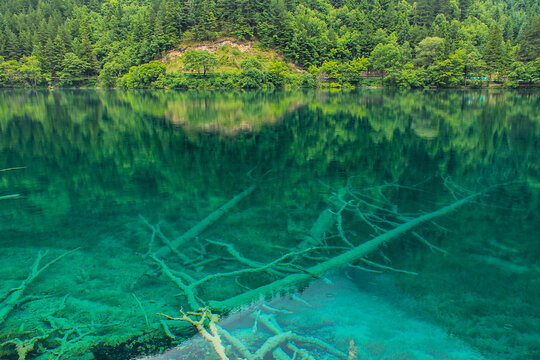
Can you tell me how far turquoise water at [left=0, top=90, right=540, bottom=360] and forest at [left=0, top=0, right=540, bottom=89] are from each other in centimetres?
6251

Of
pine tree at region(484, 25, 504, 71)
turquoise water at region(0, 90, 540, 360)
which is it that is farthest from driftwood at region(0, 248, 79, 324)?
pine tree at region(484, 25, 504, 71)

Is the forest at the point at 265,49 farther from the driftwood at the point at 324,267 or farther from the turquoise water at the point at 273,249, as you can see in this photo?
the driftwood at the point at 324,267

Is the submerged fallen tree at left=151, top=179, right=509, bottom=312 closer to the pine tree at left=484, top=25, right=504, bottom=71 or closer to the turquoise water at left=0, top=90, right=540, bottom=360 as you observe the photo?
the turquoise water at left=0, top=90, right=540, bottom=360

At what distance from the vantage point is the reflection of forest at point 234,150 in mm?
13836

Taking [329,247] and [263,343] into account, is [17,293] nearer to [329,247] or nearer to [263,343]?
[263,343]

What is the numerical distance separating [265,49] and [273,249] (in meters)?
86.3

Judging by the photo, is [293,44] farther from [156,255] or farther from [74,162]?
[156,255]

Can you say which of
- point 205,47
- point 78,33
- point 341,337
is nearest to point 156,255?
point 341,337

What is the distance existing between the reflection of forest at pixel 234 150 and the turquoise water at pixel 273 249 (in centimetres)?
14

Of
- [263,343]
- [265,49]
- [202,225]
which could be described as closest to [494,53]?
[265,49]

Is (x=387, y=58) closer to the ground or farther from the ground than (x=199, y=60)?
closer to the ground

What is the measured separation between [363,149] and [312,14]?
108279mm

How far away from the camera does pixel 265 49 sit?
88.9 meters

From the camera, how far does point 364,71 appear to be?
90.2 meters
